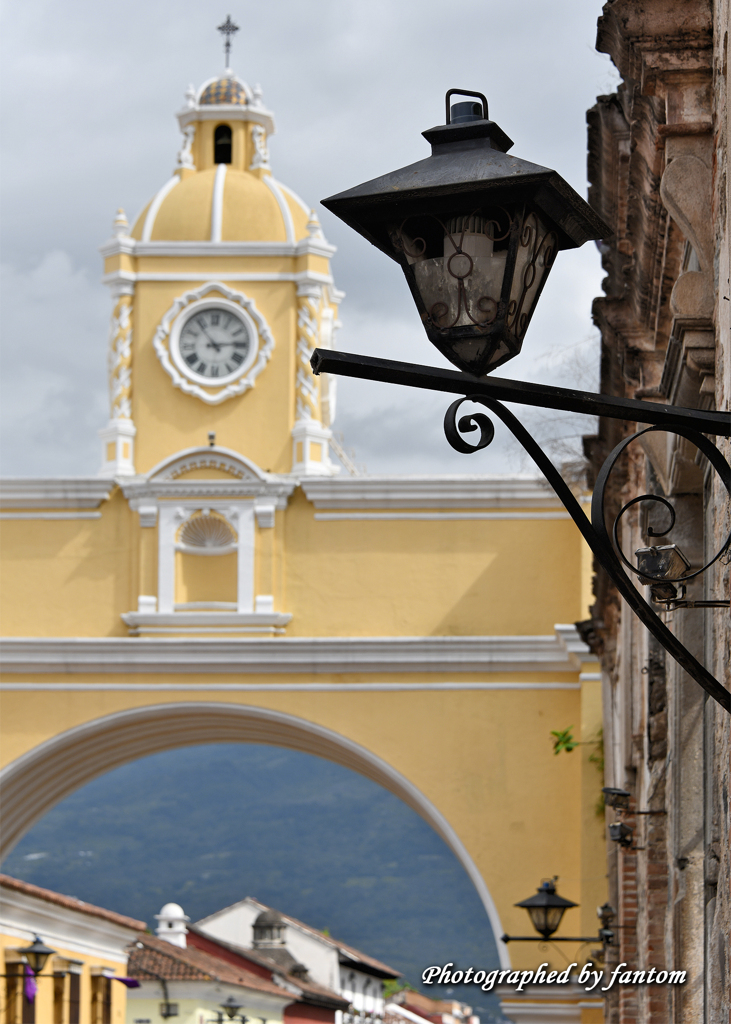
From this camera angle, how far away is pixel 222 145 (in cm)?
1867

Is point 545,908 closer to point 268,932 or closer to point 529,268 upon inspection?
point 529,268

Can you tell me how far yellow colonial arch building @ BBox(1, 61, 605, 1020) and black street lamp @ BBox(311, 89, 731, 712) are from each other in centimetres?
1285

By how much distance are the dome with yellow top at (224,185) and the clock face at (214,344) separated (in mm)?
807

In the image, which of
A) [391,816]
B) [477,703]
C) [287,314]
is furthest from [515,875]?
[391,816]

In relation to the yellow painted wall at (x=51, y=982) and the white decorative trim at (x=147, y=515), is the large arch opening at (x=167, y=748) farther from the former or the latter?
the white decorative trim at (x=147, y=515)

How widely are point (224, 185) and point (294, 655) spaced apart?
4.92 metres

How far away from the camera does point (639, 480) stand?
8508 millimetres

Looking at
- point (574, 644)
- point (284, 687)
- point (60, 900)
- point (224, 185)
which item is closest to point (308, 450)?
point (284, 687)

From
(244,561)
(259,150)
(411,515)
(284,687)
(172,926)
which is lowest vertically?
(172,926)

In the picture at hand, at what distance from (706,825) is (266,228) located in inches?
524

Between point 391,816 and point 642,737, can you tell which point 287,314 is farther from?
point 391,816

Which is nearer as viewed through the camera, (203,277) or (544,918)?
(544,918)

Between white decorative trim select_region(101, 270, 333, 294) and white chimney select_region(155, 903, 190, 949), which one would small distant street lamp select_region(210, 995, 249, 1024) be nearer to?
white chimney select_region(155, 903, 190, 949)

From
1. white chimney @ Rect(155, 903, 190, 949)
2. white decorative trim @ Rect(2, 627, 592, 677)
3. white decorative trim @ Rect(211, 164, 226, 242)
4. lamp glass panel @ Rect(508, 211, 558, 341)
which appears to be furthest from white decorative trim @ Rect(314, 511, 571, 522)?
white chimney @ Rect(155, 903, 190, 949)
